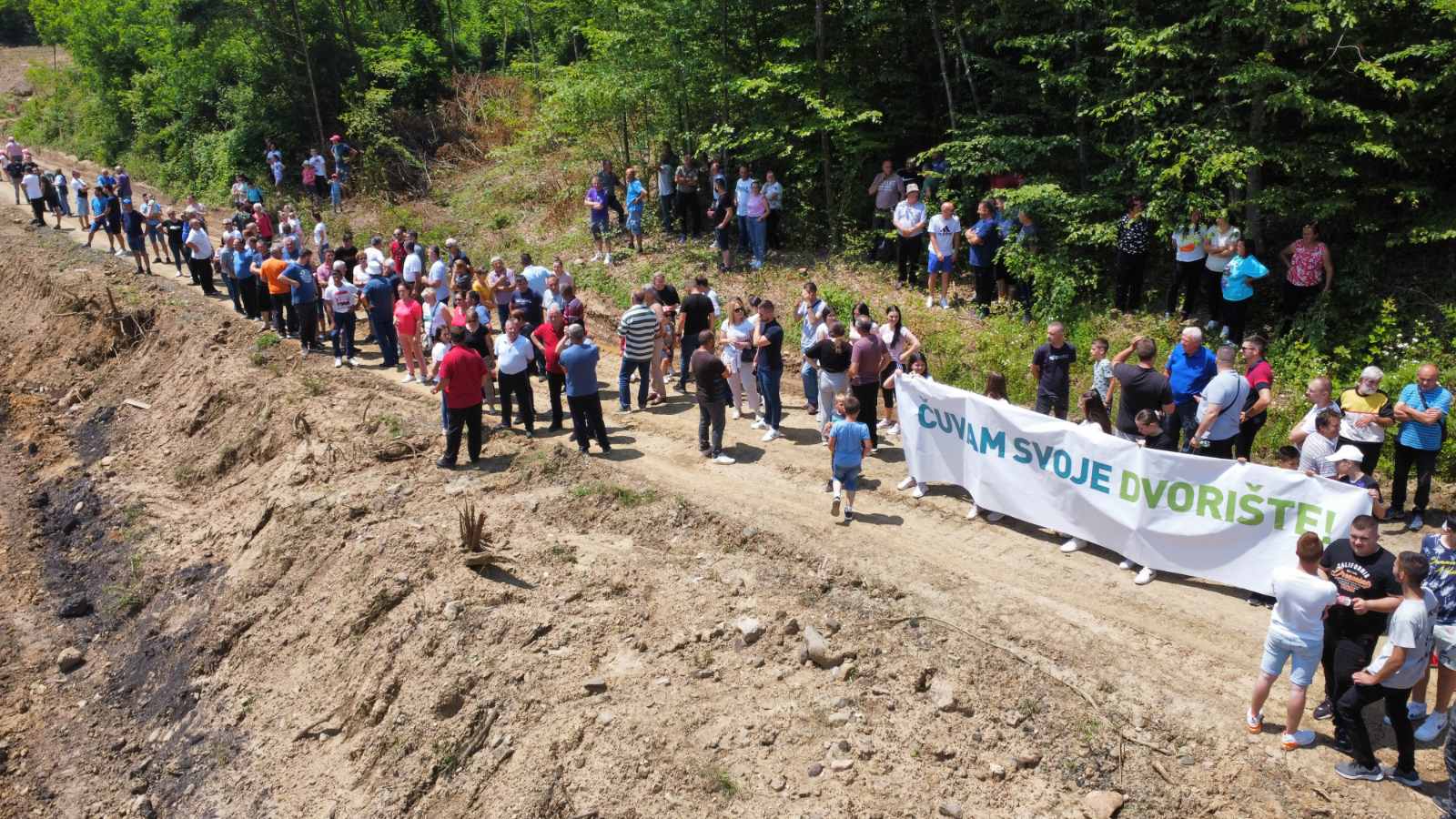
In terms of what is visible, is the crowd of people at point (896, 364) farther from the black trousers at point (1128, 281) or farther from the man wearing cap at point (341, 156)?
the man wearing cap at point (341, 156)

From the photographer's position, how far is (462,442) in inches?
592

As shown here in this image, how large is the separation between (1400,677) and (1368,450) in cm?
421

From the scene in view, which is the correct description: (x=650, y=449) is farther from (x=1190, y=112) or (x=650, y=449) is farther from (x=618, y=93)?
(x=618, y=93)

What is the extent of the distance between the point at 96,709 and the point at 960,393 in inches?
431

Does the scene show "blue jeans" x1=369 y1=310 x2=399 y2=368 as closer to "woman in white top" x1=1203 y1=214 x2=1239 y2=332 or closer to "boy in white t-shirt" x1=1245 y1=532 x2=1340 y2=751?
"woman in white top" x1=1203 y1=214 x2=1239 y2=332

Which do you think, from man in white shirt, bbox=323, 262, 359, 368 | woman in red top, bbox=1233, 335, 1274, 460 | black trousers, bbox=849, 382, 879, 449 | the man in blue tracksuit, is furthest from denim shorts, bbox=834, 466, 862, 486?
man in white shirt, bbox=323, 262, 359, 368

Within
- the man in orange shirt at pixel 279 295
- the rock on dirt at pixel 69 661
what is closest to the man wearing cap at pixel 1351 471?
the rock on dirt at pixel 69 661

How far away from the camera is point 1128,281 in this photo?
51.6ft

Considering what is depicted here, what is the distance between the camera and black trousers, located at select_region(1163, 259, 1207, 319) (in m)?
14.8

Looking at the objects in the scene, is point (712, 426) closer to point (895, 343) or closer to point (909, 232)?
point (895, 343)

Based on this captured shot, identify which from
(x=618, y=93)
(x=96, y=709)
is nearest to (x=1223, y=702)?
(x=96, y=709)

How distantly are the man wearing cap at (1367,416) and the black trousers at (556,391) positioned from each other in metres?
9.53

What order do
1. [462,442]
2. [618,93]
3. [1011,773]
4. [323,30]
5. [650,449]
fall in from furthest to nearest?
[323,30], [618,93], [462,442], [650,449], [1011,773]

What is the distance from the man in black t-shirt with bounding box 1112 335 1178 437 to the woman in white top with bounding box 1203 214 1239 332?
14.0ft
